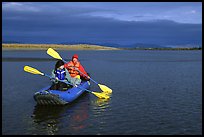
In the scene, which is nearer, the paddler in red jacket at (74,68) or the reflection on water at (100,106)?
the reflection on water at (100,106)

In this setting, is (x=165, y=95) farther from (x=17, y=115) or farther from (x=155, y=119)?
(x=17, y=115)

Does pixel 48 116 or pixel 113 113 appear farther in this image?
pixel 113 113

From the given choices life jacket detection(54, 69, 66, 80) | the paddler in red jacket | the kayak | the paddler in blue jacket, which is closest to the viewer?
the kayak

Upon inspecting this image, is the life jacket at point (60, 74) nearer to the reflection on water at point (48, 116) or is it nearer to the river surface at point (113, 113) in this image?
the river surface at point (113, 113)

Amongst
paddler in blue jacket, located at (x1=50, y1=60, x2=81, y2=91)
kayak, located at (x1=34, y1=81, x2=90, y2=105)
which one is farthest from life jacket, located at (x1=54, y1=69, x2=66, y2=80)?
kayak, located at (x1=34, y1=81, x2=90, y2=105)

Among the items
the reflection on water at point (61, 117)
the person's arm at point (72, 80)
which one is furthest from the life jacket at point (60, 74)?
the reflection on water at point (61, 117)

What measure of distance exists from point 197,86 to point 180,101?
4.74 m

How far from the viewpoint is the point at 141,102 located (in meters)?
14.2

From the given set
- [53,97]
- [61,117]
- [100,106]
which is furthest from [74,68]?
[61,117]

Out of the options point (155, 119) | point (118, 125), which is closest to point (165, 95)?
point (155, 119)

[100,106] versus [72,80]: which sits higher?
[72,80]

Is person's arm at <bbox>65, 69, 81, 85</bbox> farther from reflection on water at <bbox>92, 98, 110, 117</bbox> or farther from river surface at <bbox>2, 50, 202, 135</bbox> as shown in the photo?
reflection on water at <bbox>92, 98, 110, 117</bbox>

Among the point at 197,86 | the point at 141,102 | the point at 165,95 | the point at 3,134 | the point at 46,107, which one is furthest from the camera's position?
the point at 197,86

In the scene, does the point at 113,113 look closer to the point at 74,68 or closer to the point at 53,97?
the point at 53,97
